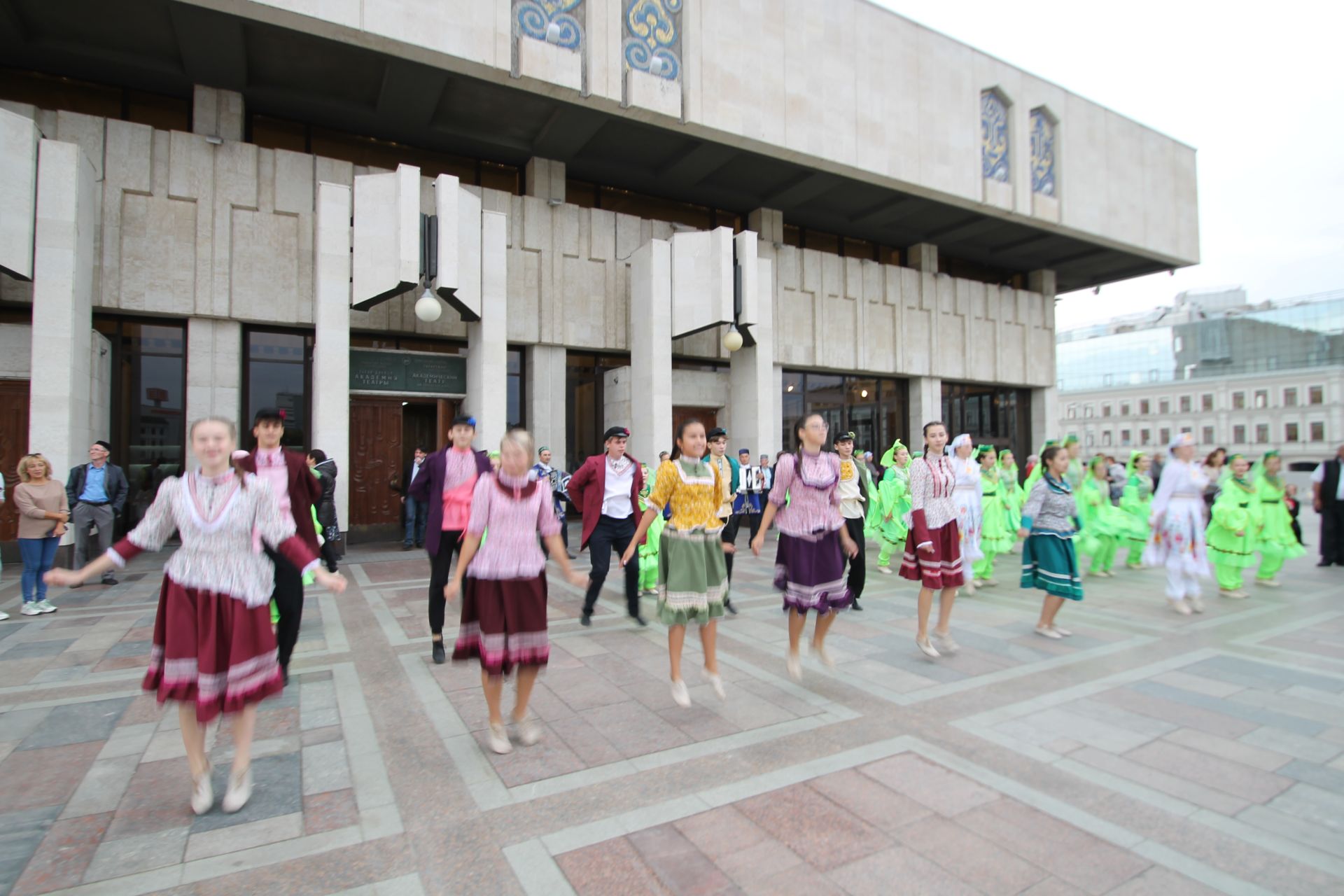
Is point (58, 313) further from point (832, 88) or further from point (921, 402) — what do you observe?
point (921, 402)

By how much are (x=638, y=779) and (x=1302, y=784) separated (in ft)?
10.8

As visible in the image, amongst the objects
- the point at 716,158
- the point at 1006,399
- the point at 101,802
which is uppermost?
the point at 716,158

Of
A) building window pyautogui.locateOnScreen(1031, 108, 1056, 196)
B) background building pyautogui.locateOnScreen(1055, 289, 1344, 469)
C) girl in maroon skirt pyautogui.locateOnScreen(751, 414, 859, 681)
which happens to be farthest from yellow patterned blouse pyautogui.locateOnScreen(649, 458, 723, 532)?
background building pyautogui.locateOnScreen(1055, 289, 1344, 469)

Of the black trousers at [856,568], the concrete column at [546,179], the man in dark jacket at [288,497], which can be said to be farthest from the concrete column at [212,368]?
the black trousers at [856,568]

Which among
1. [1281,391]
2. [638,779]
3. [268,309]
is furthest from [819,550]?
[1281,391]

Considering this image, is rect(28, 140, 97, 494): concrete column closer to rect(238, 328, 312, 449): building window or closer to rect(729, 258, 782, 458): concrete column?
rect(238, 328, 312, 449): building window

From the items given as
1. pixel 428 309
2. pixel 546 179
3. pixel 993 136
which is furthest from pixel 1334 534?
pixel 546 179

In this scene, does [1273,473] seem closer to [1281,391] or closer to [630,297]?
[630,297]

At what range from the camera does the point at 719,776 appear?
132 inches

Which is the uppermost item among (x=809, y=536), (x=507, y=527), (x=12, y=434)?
(x=12, y=434)

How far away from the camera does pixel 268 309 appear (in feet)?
41.5

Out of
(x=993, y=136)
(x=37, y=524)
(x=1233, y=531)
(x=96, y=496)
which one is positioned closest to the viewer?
(x=37, y=524)

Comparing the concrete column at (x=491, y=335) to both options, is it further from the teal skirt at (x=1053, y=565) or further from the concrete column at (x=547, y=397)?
the teal skirt at (x=1053, y=565)

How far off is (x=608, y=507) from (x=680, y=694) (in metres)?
2.60
